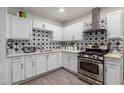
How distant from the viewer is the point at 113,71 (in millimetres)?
1771

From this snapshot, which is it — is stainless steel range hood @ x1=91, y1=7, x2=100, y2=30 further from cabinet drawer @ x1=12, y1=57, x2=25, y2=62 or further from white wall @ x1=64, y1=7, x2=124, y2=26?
cabinet drawer @ x1=12, y1=57, x2=25, y2=62

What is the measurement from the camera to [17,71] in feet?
6.78

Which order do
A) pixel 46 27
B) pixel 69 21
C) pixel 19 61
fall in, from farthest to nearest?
pixel 69 21 < pixel 46 27 < pixel 19 61

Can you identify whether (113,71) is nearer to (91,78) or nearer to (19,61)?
(91,78)

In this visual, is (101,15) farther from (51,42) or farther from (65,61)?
(51,42)

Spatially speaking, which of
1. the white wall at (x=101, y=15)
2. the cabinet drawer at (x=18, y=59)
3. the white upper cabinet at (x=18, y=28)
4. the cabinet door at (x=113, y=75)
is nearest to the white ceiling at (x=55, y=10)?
the white wall at (x=101, y=15)

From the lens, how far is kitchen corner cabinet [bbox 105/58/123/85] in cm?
171

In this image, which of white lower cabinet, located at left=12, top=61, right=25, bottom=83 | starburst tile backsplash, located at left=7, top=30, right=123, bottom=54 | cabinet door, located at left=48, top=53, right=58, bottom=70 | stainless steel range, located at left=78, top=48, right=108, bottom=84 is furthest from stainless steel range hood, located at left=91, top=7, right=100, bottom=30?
white lower cabinet, located at left=12, top=61, right=25, bottom=83

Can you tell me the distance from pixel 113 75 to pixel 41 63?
7.20 feet

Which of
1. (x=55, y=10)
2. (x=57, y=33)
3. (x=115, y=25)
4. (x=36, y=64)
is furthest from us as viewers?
(x=57, y=33)

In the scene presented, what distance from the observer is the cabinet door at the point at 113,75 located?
5.62ft

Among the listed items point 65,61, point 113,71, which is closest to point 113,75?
point 113,71

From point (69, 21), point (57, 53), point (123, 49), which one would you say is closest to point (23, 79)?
point (57, 53)
